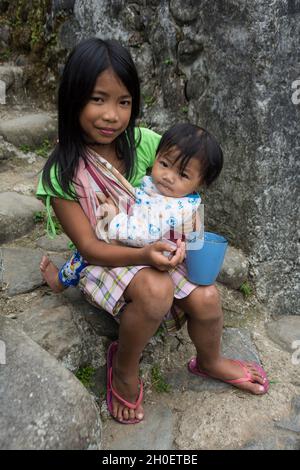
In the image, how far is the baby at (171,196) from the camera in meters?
1.80

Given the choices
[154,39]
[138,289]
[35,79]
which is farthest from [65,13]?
[138,289]

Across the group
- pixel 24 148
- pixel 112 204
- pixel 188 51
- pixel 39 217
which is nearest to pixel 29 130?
pixel 24 148

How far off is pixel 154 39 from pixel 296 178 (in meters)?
1.17

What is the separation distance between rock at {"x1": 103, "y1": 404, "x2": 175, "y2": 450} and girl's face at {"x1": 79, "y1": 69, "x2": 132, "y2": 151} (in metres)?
1.10

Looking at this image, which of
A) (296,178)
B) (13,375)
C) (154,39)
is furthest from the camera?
(154,39)

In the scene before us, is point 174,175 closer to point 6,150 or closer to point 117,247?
point 117,247

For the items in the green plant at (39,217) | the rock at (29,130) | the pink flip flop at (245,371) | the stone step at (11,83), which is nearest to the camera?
the pink flip flop at (245,371)

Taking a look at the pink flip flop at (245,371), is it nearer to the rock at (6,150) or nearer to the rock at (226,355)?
the rock at (226,355)

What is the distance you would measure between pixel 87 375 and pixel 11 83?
2.55 meters

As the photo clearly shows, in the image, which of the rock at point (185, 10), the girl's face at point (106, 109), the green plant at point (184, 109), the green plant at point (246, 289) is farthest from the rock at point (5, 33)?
the green plant at point (246, 289)

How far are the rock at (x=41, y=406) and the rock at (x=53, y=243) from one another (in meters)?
0.96

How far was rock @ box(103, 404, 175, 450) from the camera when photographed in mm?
1806
